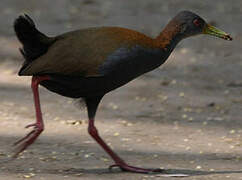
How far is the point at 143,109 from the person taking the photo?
8.72 m

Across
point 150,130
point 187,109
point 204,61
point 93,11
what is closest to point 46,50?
point 150,130

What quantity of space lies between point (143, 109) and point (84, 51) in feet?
9.69

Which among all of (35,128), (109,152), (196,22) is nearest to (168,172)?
(109,152)

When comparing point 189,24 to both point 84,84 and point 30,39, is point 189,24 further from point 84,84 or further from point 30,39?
point 30,39

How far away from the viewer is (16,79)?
9797 millimetres

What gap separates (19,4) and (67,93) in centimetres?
671

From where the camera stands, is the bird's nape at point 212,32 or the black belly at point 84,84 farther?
the bird's nape at point 212,32

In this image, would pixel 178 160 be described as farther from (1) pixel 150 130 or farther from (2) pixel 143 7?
(2) pixel 143 7

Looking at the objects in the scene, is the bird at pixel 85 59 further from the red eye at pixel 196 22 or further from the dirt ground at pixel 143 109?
the dirt ground at pixel 143 109

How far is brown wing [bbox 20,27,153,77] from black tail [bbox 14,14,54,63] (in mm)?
77

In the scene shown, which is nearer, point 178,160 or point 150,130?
point 178,160

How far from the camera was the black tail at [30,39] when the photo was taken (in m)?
5.91

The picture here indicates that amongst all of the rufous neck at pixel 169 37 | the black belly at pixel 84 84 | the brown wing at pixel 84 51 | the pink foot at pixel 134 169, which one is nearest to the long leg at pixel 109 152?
the pink foot at pixel 134 169

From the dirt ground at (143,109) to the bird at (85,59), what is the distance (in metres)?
0.52
